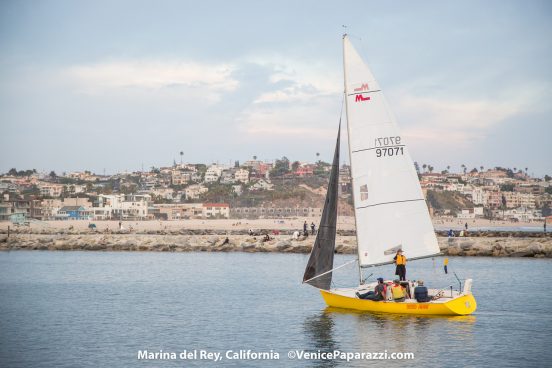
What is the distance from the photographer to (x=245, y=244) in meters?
73.7

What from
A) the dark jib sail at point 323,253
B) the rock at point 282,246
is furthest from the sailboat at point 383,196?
the rock at point 282,246

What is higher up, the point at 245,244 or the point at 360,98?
the point at 360,98

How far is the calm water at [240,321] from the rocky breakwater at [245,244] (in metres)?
11.9

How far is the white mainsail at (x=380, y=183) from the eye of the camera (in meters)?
27.5

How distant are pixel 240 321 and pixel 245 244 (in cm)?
4363

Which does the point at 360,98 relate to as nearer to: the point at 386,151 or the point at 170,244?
the point at 386,151

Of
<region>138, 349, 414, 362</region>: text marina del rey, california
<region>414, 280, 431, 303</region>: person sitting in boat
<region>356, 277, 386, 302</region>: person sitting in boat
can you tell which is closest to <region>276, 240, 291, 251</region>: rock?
<region>356, 277, 386, 302</region>: person sitting in boat

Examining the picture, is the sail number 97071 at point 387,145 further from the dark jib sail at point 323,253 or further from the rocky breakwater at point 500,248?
the rocky breakwater at point 500,248

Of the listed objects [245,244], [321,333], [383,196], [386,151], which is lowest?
[321,333]

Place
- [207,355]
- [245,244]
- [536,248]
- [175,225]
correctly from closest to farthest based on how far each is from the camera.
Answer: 1. [207,355]
2. [536,248]
3. [245,244]
4. [175,225]

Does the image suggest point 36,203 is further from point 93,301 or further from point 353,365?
point 353,365

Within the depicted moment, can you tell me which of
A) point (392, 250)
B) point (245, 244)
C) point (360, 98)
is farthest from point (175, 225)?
point (360, 98)

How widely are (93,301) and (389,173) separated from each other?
18.0 m

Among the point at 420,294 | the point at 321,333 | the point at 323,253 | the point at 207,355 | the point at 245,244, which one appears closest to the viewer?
the point at 207,355
